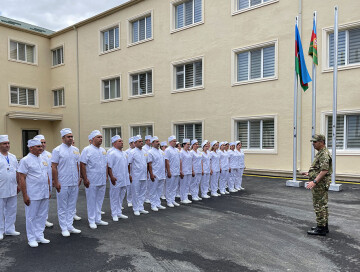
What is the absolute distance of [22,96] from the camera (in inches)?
861

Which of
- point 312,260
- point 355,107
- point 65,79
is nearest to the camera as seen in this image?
point 312,260

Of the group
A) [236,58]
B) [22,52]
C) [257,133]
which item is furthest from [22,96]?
[257,133]

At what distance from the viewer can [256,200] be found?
8.70 m

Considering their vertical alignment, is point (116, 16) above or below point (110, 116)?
above

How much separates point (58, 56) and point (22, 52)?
8.42ft

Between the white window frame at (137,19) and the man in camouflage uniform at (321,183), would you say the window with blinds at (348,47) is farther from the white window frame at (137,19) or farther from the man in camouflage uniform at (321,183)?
the white window frame at (137,19)

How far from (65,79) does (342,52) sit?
61.4ft

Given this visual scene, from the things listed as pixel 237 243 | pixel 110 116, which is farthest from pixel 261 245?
pixel 110 116

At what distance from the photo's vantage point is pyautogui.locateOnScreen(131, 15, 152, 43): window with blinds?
59.1ft

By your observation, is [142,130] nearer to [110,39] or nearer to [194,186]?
[110,39]

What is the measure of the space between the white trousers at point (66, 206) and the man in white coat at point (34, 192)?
0.45m

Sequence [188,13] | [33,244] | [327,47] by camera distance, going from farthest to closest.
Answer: [188,13]
[327,47]
[33,244]

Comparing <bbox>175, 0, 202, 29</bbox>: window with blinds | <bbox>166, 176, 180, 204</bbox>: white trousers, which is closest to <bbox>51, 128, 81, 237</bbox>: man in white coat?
<bbox>166, 176, 180, 204</bbox>: white trousers

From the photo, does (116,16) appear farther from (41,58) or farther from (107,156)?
(107,156)
